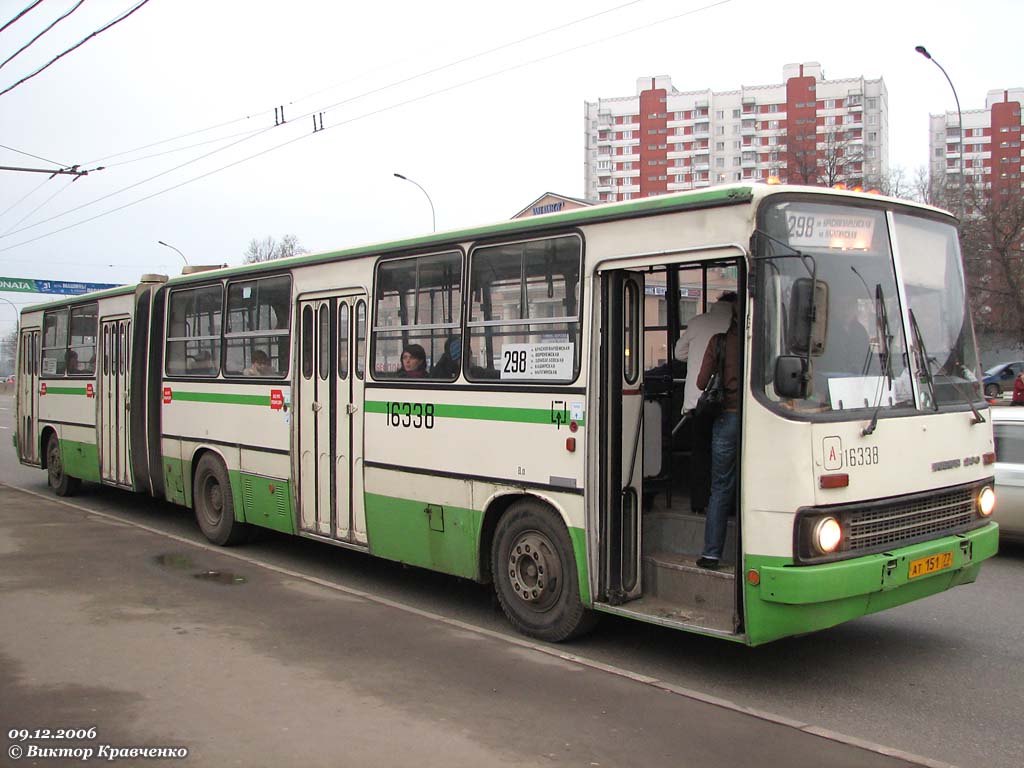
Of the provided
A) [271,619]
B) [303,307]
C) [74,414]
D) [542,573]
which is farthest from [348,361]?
[74,414]

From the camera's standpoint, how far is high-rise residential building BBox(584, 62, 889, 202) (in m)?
111

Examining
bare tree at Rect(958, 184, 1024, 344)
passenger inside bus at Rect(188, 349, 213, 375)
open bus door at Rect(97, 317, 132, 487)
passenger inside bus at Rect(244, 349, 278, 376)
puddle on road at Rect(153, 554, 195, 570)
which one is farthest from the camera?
bare tree at Rect(958, 184, 1024, 344)

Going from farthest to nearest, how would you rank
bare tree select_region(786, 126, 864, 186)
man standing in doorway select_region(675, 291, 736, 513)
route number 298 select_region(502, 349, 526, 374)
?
bare tree select_region(786, 126, 864, 186)
route number 298 select_region(502, 349, 526, 374)
man standing in doorway select_region(675, 291, 736, 513)

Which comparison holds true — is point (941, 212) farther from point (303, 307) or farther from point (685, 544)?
point (303, 307)

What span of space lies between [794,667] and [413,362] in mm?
3753

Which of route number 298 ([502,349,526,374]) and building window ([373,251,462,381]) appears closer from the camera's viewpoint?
route number 298 ([502,349,526,374])

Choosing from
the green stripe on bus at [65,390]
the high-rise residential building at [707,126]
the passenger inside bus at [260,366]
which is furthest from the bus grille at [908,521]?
the high-rise residential building at [707,126]

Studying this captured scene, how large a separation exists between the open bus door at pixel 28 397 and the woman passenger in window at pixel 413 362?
32.8 feet

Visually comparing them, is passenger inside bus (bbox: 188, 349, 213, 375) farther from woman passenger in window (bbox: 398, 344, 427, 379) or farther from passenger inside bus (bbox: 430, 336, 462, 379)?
passenger inside bus (bbox: 430, 336, 462, 379)

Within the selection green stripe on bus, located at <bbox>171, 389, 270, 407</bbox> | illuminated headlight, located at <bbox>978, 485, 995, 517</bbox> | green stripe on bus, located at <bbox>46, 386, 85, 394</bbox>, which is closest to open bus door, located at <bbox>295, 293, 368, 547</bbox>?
green stripe on bus, located at <bbox>171, 389, 270, 407</bbox>

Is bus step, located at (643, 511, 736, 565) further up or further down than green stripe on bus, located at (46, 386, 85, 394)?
further down

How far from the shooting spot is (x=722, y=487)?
6148 millimetres

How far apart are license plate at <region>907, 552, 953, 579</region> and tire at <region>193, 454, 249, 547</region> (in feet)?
23.4

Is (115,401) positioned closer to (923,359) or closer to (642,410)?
(642,410)
